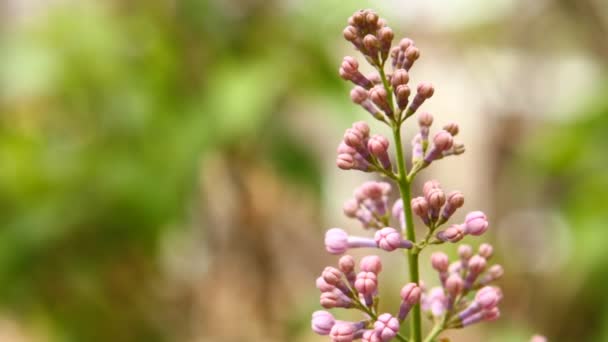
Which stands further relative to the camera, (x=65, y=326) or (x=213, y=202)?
(x=213, y=202)

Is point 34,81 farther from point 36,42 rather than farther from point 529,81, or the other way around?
point 529,81

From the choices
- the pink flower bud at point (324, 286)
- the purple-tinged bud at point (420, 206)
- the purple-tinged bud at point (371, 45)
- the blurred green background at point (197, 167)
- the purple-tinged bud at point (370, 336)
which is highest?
the blurred green background at point (197, 167)

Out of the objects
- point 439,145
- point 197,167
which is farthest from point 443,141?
point 197,167

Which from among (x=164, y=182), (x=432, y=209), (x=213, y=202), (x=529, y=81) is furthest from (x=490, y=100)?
(x=432, y=209)

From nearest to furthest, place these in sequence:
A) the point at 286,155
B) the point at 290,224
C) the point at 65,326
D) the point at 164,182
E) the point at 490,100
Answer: the point at 164,182 < the point at 286,155 < the point at 65,326 < the point at 290,224 < the point at 490,100

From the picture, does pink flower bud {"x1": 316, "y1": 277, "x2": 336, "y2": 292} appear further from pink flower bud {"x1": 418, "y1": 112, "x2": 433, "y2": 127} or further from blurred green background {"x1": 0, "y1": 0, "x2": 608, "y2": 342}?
blurred green background {"x1": 0, "y1": 0, "x2": 608, "y2": 342}

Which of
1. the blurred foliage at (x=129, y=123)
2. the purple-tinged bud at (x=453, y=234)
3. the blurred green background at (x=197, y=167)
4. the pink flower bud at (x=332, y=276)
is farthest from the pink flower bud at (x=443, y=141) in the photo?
the blurred foliage at (x=129, y=123)

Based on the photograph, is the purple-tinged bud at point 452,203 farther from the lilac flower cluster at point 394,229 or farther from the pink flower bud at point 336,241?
the pink flower bud at point 336,241
